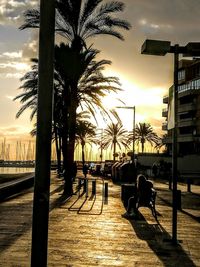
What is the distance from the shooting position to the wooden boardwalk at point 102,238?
269 inches

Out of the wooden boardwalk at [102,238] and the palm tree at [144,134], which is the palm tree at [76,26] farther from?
the palm tree at [144,134]

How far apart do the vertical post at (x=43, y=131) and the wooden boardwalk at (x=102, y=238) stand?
3147 millimetres

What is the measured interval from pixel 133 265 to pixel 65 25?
1579cm

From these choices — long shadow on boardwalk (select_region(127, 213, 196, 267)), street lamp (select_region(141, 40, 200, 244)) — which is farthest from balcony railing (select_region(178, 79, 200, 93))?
street lamp (select_region(141, 40, 200, 244))

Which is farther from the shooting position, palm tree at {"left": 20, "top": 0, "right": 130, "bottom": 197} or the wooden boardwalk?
palm tree at {"left": 20, "top": 0, "right": 130, "bottom": 197}

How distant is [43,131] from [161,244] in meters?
5.48

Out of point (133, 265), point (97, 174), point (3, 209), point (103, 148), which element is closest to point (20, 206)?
point (3, 209)

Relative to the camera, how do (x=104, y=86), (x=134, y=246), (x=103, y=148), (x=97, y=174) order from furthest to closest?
(x=103, y=148) < (x=97, y=174) < (x=104, y=86) < (x=134, y=246)

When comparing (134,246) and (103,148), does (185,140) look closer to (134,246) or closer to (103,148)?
(103,148)

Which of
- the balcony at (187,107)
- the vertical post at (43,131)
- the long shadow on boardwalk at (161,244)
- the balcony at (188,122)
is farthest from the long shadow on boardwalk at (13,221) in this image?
the balcony at (187,107)

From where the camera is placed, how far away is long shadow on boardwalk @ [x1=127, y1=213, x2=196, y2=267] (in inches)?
271

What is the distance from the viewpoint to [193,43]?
8.22m

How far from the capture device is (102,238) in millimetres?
8562

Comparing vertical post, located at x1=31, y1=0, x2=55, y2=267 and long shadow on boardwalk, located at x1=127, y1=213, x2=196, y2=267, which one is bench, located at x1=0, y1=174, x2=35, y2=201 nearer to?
long shadow on boardwalk, located at x1=127, y1=213, x2=196, y2=267
